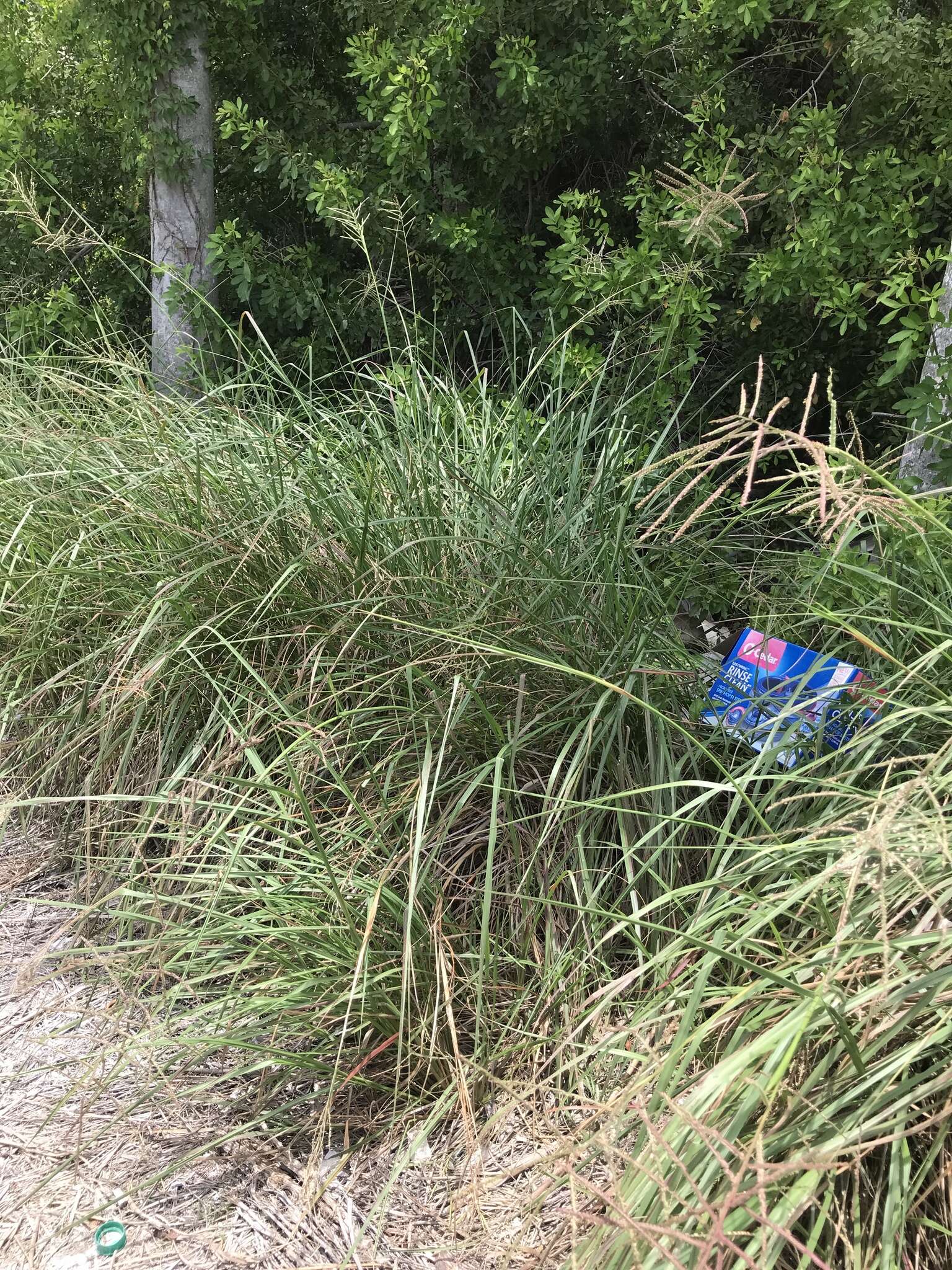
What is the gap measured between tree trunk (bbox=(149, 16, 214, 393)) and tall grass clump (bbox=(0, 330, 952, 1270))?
1511 millimetres

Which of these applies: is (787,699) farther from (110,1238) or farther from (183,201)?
(183,201)

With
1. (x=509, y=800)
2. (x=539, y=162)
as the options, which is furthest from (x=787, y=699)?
(x=539, y=162)

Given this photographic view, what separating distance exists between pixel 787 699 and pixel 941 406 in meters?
1.36

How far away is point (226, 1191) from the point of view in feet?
5.82

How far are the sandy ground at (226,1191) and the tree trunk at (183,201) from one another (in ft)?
10.5

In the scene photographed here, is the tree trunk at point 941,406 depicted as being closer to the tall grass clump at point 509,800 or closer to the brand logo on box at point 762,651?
the tall grass clump at point 509,800

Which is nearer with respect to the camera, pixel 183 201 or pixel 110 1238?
pixel 110 1238

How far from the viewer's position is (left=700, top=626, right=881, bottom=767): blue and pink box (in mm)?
2068

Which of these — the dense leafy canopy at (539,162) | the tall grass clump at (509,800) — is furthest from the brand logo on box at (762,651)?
the dense leafy canopy at (539,162)

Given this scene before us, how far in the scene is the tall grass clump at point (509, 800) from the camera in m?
1.33

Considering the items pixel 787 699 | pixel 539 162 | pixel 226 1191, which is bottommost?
pixel 226 1191

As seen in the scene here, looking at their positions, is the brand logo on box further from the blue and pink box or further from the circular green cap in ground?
the circular green cap in ground

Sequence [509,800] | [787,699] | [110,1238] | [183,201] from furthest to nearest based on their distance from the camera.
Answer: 1. [183,201]
2. [787,699]
3. [509,800]
4. [110,1238]

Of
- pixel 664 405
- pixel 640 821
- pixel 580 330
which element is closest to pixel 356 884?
pixel 640 821
